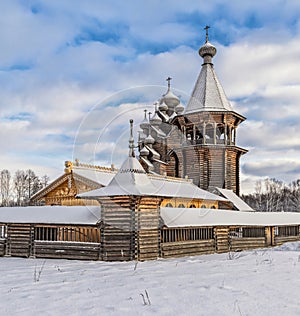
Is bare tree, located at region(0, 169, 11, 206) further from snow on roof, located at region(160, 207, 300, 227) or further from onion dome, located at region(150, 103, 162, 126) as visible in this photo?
snow on roof, located at region(160, 207, 300, 227)

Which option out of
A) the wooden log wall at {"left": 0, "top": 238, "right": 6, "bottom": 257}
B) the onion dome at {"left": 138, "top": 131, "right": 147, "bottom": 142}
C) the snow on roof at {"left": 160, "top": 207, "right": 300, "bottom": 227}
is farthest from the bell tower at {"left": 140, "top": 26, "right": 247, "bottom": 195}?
the wooden log wall at {"left": 0, "top": 238, "right": 6, "bottom": 257}

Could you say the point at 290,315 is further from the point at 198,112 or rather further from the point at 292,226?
the point at 198,112

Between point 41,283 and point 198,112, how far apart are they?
18.8 m

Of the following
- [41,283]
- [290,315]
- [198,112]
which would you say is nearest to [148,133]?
[198,112]

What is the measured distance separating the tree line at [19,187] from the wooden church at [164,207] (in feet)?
85.3

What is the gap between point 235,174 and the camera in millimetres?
24062

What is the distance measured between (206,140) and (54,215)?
13.6 metres

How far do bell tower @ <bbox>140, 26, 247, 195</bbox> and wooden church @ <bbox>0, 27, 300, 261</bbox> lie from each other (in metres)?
0.07

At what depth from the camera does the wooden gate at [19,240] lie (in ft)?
42.3

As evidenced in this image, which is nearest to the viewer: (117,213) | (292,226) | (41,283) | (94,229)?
(41,283)

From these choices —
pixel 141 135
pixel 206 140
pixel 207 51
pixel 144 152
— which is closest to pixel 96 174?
pixel 144 152

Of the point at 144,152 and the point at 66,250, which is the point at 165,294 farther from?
the point at 144,152

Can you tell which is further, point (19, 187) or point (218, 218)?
point (19, 187)

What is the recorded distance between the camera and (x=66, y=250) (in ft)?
39.9
